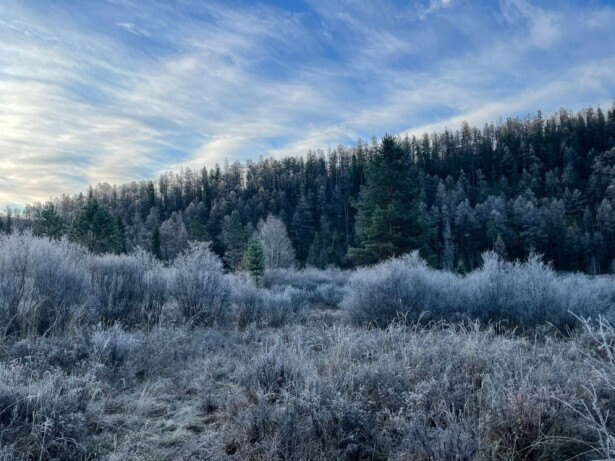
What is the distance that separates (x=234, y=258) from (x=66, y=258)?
121ft

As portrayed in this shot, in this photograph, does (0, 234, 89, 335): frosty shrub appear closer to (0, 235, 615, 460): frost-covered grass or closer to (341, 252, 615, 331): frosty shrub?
(0, 235, 615, 460): frost-covered grass

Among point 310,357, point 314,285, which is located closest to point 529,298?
point 310,357

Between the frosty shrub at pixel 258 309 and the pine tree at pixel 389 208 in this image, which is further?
the pine tree at pixel 389 208

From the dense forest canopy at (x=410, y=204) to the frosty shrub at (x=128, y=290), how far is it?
41.5ft

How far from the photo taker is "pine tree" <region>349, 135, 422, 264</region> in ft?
63.9

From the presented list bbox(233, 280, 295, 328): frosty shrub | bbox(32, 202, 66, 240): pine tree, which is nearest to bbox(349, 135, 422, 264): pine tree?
bbox(233, 280, 295, 328): frosty shrub

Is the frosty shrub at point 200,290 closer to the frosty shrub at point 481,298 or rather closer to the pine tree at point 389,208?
the frosty shrub at point 481,298

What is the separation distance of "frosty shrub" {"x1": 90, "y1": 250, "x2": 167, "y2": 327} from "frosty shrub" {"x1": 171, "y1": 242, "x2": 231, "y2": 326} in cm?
46

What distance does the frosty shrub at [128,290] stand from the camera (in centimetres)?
789

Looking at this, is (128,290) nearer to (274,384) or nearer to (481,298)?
(274,384)

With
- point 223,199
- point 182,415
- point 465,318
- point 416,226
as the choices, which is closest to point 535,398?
point 182,415

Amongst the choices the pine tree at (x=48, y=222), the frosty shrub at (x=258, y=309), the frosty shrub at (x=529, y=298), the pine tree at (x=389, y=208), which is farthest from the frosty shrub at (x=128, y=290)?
the pine tree at (x=48, y=222)

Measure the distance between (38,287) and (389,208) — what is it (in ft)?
50.4

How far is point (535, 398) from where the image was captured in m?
3.00
